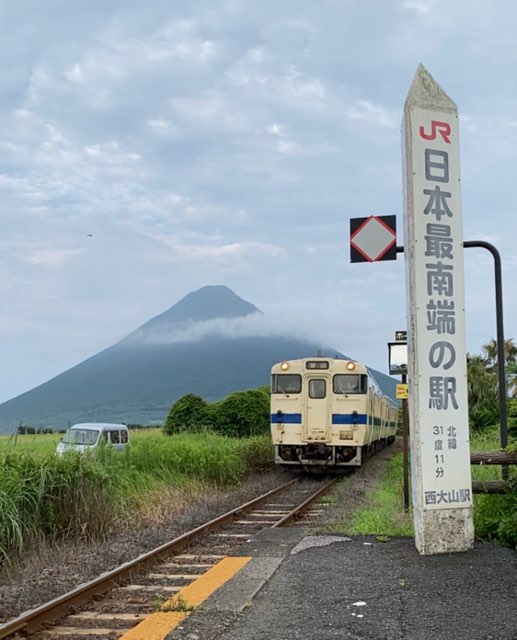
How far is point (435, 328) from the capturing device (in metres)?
6.75

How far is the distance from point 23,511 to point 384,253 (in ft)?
15.9

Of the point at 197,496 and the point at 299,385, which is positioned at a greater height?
the point at 299,385

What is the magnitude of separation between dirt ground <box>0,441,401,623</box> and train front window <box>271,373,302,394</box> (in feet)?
15.1

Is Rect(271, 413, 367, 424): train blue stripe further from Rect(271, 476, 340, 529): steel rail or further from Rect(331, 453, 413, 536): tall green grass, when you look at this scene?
Rect(331, 453, 413, 536): tall green grass

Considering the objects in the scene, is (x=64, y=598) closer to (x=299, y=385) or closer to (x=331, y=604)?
(x=331, y=604)

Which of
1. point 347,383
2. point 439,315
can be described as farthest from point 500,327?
point 347,383

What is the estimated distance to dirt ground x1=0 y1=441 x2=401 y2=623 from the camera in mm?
6180

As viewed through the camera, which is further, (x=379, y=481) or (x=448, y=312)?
(x=379, y=481)

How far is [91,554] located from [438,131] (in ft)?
18.5

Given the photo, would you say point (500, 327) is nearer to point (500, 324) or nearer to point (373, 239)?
point (500, 324)

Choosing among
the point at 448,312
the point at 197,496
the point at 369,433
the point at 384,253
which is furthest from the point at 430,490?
the point at 369,433

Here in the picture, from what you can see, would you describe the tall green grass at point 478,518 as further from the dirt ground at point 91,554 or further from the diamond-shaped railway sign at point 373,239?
the diamond-shaped railway sign at point 373,239

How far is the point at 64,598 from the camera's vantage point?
5.73 meters

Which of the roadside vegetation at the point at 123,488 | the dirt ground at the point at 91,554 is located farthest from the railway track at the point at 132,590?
the roadside vegetation at the point at 123,488
